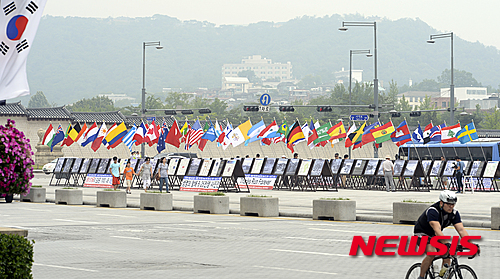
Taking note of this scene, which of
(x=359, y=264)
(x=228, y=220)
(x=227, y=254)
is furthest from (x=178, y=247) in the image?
(x=228, y=220)

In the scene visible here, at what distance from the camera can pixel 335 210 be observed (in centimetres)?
2131

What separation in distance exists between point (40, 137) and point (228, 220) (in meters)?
47.9

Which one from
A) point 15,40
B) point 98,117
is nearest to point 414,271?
point 15,40

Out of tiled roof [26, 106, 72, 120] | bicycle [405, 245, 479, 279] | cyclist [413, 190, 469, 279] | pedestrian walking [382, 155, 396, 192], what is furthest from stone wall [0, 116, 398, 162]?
bicycle [405, 245, 479, 279]

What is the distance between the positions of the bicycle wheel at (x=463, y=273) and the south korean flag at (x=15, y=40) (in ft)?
16.9

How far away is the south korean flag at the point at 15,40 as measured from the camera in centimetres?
799

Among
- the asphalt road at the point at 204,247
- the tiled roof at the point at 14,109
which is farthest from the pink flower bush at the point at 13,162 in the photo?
the tiled roof at the point at 14,109

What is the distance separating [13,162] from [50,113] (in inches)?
2519

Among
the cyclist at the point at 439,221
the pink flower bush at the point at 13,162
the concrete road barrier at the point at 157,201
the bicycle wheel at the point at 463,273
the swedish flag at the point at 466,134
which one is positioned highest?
the swedish flag at the point at 466,134

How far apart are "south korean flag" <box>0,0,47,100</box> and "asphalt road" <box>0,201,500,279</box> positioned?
148 inches

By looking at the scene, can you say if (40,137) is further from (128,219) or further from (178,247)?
(178,247)

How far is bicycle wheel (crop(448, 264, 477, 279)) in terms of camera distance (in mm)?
7926

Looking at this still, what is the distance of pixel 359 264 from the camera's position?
12.2m

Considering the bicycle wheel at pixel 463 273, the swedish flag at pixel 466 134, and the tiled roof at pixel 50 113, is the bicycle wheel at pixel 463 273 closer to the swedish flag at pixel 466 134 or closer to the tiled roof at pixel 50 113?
the swedish flag at pixel 466 134
